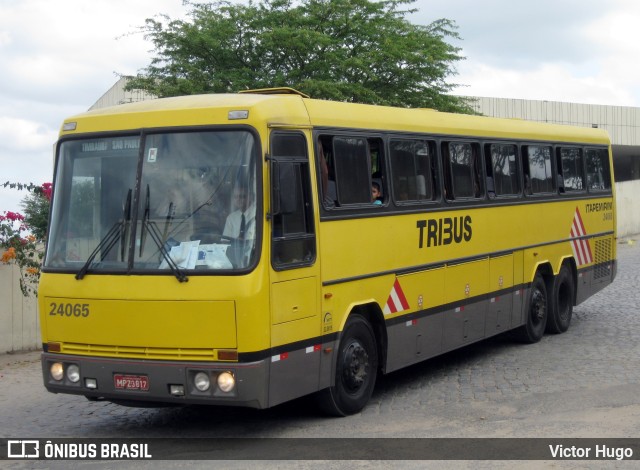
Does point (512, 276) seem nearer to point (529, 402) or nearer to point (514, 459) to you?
point (529, 402)

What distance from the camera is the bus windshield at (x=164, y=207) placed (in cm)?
875

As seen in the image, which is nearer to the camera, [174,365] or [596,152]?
[174,365]

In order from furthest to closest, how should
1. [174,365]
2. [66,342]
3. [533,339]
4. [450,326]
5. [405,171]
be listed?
[533,339] → [450,326] → [405,171] → [66,342] → [174,365]

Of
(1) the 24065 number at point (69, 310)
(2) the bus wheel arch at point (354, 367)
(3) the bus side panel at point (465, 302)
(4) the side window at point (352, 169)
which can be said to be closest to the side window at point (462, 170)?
(3) the bus side panel at point (465, 302)

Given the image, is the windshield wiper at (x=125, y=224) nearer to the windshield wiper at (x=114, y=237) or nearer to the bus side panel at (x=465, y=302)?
the windshield wiper at (x=114, y=237)

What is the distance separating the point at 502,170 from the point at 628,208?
24.7 meters

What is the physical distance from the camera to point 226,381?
851 centimetres

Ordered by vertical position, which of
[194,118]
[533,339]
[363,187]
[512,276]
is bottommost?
[533,339]

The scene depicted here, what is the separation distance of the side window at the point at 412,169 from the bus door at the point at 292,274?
1.98 m

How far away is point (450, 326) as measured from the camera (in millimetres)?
12312

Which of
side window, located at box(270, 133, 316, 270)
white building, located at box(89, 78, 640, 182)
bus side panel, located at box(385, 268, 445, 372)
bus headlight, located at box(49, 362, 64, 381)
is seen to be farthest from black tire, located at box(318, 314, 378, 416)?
white building, located at box(89, 78, 640, 182)

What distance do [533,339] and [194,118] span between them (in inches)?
306

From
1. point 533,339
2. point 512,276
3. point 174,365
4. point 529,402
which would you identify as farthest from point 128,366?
point 533,339

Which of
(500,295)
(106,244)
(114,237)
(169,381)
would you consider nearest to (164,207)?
(114,237)
